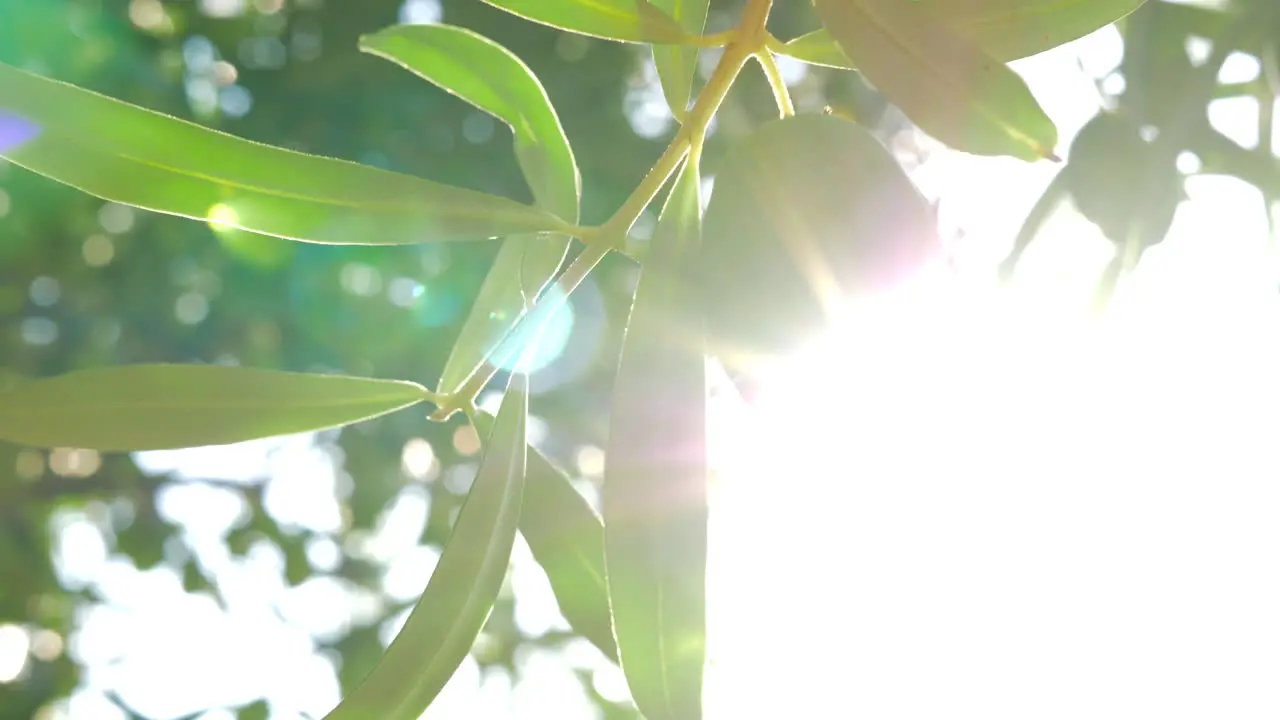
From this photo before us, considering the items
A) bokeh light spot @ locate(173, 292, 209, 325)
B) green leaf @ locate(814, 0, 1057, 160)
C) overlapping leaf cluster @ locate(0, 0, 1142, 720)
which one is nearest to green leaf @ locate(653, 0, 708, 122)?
overlapping leaf cluster @ locate(0, 0, 1142, 720)

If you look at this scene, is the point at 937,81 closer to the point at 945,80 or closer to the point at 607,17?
the point at 945,80

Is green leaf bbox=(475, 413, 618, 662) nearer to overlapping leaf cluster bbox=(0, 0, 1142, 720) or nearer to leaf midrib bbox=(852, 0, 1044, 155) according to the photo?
overlapping leaf cluster bbox=(0, 0, 1142, 720)

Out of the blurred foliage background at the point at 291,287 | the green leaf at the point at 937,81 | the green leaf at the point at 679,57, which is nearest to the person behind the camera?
the green leaf at the point at 937,81

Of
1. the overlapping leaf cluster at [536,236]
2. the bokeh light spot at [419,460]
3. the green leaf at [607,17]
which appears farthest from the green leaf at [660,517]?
the bokeh light spot at [419,460]

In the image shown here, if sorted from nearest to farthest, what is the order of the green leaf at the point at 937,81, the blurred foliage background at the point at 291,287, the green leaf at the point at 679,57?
the green leaf at the point at 937,81 < the green leaf at the point at 679,57 < the blurred foliage background at the point at 291,287

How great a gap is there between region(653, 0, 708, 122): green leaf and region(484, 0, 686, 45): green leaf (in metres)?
0.03

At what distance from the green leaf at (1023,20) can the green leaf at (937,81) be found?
5cm

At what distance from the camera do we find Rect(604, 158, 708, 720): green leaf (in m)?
0.28

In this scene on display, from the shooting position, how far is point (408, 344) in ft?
4.22

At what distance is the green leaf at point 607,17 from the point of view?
34cm

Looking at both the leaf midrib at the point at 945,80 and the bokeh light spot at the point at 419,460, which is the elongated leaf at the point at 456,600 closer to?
the leaf midrib at the point at 945,80

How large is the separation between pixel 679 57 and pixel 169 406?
0.22m

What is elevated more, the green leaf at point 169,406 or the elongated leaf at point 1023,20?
the elongated leaf at point 1023,20

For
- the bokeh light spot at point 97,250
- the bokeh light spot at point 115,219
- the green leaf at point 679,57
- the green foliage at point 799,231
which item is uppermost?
the green leaf at point 679,57
